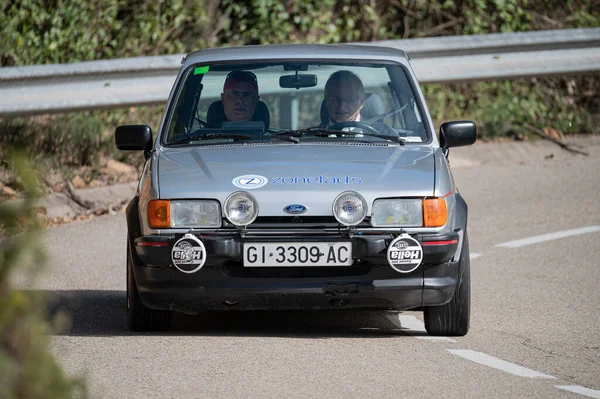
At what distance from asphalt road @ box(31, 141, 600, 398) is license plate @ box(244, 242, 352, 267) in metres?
0.44

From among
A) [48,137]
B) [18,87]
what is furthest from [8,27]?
[18,87]

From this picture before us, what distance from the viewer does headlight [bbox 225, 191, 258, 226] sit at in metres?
6.42

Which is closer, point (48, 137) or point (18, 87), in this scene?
point (18, 87)

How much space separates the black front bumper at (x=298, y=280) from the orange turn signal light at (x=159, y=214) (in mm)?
78

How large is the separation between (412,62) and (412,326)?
245 inches

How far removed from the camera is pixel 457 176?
1347cm

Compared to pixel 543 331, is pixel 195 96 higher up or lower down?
higher up

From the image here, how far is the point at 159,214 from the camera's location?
21.5ft

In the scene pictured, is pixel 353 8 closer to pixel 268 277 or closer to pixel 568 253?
pixel 568 253

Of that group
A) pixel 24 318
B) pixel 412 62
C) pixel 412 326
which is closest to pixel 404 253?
pixel 412 326

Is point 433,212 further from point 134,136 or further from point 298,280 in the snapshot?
point 134,136

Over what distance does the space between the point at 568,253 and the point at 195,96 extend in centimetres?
350

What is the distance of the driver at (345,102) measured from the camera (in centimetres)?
759

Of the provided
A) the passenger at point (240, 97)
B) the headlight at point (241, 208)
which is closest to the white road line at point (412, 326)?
the headlight at point (241, 208)
